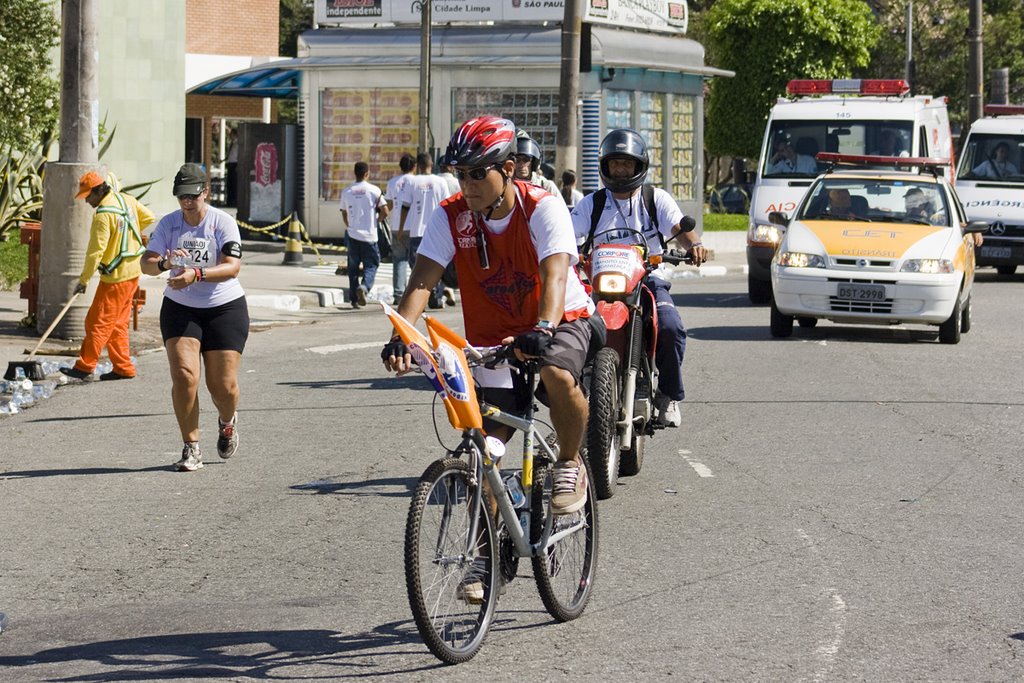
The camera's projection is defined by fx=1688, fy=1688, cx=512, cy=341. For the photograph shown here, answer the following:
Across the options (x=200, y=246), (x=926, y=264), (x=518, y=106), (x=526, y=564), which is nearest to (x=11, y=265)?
(x=926, y=264)

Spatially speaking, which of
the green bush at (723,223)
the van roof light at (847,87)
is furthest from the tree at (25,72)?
the green bush at (723,223)

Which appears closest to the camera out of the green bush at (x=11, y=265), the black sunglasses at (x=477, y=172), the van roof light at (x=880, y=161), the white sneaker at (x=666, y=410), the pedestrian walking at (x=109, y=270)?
the black sunglasses at (x=477, y=172)

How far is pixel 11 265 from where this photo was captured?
761 inches

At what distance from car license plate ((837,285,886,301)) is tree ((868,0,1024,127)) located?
129 feet

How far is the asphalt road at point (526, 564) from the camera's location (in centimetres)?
586

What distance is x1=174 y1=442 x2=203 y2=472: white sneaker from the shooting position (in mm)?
9562

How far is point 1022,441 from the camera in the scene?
1069 centimetres

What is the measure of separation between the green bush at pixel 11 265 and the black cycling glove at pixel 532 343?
14652mm

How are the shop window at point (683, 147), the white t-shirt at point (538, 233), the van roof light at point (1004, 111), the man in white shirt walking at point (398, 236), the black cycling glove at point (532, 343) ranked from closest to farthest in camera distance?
the black cycling glove at point (532, 343) → the white t-shirt at point (538, 233) → the man in white shirt walking at point (398, 236) → the van roof light at point (1004, 111) → the shop window at point (683, 147)

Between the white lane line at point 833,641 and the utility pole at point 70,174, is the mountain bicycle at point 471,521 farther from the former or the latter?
the utility pole at point 70,174

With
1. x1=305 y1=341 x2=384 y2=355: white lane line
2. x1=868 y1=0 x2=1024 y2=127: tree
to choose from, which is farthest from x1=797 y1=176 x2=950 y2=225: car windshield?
x1=868 y1=0 x2=1024 y2=127: tree

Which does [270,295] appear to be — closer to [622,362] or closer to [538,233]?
[622,362]

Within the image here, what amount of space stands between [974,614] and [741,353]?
8.96 m

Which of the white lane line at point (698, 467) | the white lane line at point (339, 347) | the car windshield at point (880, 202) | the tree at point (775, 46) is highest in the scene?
the tree at point (775, 46)
